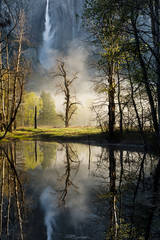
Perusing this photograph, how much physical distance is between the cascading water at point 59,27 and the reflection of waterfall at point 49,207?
Answer: 83904 millimetres

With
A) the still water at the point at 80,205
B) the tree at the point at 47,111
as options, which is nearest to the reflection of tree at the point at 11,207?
the still water at the point at 80,205

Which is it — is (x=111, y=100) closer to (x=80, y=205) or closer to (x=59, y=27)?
(x=80, y=205)

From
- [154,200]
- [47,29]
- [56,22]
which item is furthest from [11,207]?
[56,22]

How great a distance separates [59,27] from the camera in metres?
105

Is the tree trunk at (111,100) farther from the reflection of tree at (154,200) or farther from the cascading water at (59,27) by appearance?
the cascading water at (59,27)

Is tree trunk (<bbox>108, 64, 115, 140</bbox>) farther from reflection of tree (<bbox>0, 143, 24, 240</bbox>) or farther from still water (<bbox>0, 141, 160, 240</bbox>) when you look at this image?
reflection of tree (<bbox>0, 143, 24, 240</bbox>)

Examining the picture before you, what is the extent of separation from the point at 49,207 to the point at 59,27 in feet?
358

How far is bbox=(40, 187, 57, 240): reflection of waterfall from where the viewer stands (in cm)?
354

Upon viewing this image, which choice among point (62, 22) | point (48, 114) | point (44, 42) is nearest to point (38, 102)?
point (48, 114)

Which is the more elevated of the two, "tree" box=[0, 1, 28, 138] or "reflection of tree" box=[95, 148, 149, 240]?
"tree" box=[0, 1, 28, 138]

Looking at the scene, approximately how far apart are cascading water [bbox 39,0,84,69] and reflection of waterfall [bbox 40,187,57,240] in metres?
83.9

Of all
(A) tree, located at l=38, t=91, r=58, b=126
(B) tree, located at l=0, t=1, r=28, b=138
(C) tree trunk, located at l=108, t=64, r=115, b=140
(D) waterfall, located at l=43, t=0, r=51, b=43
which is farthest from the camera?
(A) tree, located at l=38, t=91, r=58, b=126

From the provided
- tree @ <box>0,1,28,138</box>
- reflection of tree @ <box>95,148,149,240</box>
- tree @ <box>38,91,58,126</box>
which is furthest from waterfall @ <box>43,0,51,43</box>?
reflection of tree @ <box>95,148,149,240</box>

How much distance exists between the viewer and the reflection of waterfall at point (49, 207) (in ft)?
11.6
